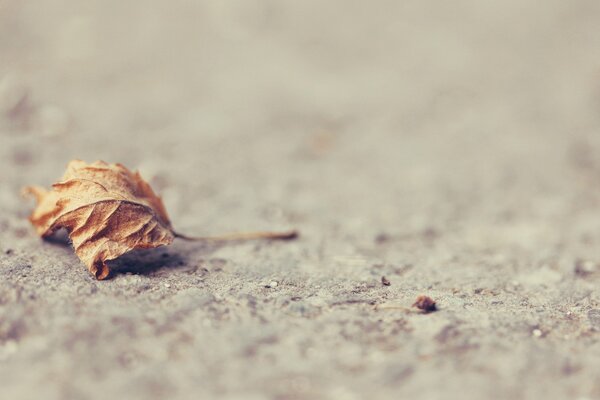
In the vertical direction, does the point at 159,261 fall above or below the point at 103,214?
below

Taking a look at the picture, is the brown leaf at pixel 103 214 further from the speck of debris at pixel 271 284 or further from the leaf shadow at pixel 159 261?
the speck of debris at pixel 271 284

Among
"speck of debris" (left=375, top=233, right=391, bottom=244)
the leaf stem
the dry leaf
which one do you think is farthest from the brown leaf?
"speck of debris" (left=375, top=233, right=391, bottom=244)

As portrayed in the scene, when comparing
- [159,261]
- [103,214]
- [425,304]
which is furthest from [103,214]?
[425,304]

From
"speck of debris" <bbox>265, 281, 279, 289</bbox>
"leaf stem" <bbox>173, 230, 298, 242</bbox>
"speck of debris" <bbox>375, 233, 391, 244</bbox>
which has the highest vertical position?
"leaf stem" <bbox>173, 230, 298, 242</bbox>

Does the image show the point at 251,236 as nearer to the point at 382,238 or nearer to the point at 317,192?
the point at 382,238

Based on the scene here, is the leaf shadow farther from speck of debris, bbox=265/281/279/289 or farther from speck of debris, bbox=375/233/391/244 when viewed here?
speck of debris, bbox=375/233/391/244

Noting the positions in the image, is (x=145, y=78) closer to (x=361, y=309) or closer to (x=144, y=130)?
(x=144, y=130)
